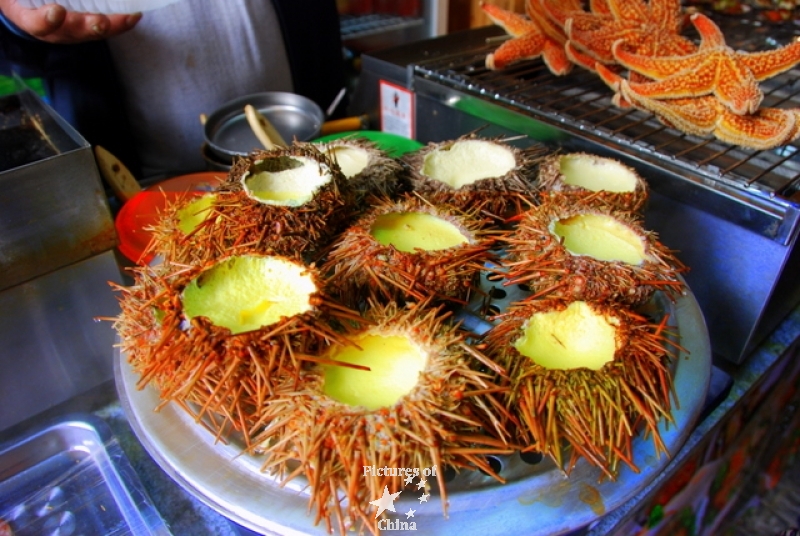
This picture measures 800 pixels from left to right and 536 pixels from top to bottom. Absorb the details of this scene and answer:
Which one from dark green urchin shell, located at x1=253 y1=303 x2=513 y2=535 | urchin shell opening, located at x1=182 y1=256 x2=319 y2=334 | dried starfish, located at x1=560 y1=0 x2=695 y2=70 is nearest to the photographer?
dark green urchin shell, located at x1=253 y1=303 x2=513 y2=535

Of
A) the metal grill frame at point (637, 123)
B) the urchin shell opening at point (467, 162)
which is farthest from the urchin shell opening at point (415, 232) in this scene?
the metal grill frame at point (637, 123)

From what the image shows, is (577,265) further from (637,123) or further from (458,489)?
(637,123)

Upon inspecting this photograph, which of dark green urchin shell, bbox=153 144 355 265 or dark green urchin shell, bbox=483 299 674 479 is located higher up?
dark green urchin shell, bbox=153 144 355 265

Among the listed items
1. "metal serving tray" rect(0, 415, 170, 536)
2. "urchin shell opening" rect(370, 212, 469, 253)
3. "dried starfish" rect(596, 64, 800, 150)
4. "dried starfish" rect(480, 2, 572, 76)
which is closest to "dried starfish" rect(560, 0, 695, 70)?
"dried starfish" rect(480, 2, 572, 76)

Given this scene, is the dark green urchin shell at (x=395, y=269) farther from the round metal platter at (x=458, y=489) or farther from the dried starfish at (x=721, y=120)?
the dried starfish at (x=721, y=120)

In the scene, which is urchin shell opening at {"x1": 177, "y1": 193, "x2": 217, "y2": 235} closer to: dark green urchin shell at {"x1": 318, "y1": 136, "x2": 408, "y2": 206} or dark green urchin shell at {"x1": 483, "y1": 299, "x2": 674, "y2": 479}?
dark green urchin shell at {"x1": 318, "y1": 136, "x2": 408, "y2": 206}

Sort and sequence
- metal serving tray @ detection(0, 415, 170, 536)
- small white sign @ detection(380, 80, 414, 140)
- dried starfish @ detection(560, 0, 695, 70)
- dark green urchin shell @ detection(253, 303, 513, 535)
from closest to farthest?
dark green urchin shell @ detection(253, 303, 513, 535)
metal serving tray @ detection(0, 415, 170, 536)
dried starfish @ detection(560, 0, 695, 70)
small white sign @ detection(380, 80, 414, 140)

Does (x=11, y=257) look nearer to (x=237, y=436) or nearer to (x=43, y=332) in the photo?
(x=43, y=332)

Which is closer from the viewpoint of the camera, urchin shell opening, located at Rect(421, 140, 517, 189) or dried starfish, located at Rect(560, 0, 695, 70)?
urchin shell opening, located at Rect(421, 140, 517, 189)

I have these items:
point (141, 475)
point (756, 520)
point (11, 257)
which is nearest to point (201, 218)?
point (11, 257)
